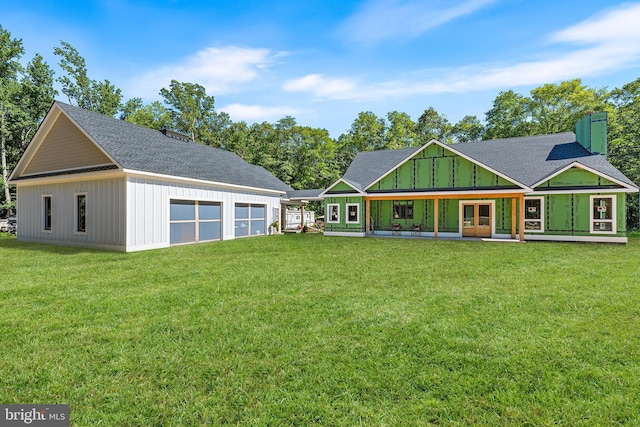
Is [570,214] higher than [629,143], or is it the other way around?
[629,143]

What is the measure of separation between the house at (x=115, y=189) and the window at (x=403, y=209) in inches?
375

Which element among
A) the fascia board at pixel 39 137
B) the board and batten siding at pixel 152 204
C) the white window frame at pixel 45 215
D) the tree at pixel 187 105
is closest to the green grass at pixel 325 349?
the board and batten siding at pixel 152 204

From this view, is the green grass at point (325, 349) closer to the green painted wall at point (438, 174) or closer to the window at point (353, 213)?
the green painted wall at point (438, 174)

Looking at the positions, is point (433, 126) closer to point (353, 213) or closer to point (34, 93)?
point (353, 213)

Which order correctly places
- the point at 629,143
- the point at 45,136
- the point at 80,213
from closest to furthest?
1. the point at 80,213
2. the point at 45,136
3. the point at 629,143

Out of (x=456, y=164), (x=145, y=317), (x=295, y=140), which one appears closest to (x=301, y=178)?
(x=295, y=140)

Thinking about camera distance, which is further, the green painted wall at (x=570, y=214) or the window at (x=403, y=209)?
the window at (x=403, y=209)

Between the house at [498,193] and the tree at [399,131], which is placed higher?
the tree at [399,131]

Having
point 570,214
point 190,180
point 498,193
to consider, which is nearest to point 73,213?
point 190,180

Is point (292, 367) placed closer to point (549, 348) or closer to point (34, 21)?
point (549, 348)

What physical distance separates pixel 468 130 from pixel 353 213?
28.5 m

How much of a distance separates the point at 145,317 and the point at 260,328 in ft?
6.00

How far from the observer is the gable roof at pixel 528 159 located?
15.5m

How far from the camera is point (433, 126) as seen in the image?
4038 centimetres
